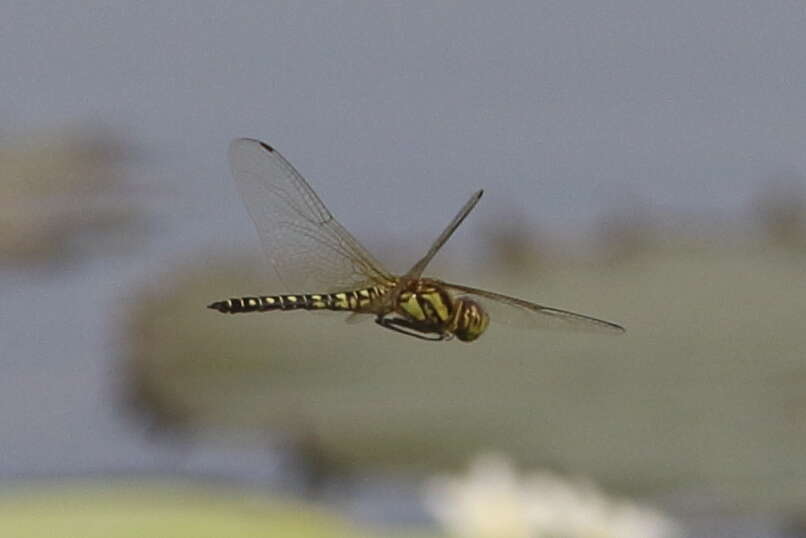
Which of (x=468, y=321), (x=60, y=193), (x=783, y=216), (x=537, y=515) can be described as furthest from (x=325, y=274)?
(x=60, y=193)

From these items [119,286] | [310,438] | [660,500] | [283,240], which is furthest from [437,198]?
[283,240]

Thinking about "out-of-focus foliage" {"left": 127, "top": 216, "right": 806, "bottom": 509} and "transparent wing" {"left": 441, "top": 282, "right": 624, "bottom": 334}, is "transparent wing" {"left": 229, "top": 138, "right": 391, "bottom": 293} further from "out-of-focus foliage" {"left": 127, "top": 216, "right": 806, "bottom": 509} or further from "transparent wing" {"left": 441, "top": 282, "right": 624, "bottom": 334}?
"out-of-focus foliage" {"left": 127, "top": 216, "right": 806, "bottom": 509}

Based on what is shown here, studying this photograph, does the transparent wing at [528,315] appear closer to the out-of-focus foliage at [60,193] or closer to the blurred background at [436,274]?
the blurred background at [436,274]

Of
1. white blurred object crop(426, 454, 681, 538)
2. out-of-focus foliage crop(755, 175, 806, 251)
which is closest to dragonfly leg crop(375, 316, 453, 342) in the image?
white blurred object crop(426, 454, 681, 538)

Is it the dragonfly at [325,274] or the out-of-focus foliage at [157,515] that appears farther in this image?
the out-of-focus foliage at [157,515]

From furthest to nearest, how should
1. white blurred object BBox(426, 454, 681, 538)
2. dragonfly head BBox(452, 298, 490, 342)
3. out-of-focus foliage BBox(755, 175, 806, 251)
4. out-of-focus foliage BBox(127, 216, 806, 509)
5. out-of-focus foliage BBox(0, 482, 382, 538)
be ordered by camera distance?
out-of-focus foliage BBox(755, 175, 806, 251) → out-of-focus foliage BBox(127, 216, 806, 509) → out-of-focus foliage BBox(0, 482, 382, 538) → white blurred object BBox(426, 454, 681, 538) → dragonfly head BBox(452, 298, 490, 342)

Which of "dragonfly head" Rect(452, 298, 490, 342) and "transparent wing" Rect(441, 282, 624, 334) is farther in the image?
"dragonfly head" Rect(452, 298, 490, 342)

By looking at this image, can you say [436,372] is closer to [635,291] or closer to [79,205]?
[635,291]

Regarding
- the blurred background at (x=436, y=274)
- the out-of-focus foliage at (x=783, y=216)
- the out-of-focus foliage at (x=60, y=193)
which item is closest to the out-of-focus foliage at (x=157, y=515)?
the blurred background at (x=436, y=274)
